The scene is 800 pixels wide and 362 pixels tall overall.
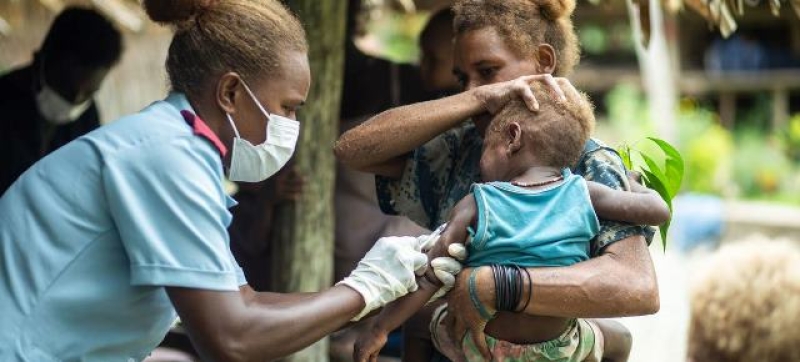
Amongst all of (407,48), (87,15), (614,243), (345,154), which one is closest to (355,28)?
(87,15)

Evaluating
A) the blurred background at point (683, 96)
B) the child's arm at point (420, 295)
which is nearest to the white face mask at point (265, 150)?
the child's arm at point (420, 295)

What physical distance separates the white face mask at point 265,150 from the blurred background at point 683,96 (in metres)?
4.07

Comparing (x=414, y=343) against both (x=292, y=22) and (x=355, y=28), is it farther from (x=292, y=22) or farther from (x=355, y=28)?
(x=355, y=28)

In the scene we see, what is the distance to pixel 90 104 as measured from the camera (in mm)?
5688

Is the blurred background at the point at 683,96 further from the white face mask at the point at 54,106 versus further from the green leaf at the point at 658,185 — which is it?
the green leaf at the point at 658,185

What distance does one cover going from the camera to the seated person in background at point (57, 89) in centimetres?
530

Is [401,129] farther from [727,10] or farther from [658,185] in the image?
[727,10]

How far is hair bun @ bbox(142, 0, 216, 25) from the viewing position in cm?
271

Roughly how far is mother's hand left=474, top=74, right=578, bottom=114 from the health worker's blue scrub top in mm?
691

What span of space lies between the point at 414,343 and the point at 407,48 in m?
11.3

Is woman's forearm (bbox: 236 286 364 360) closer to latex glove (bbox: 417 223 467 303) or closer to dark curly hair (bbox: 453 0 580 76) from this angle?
latex glove (bbox: 417 223 467 303)

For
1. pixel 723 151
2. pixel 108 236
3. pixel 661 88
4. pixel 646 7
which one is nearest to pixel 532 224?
pixel 108 236

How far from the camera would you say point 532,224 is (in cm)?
269

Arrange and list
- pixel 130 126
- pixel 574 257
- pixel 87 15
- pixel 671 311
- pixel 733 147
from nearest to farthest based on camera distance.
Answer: pixel 130 126 < pixel 574 257 < pixel 87 15 < pixel 671 311 < pixel 733 147
